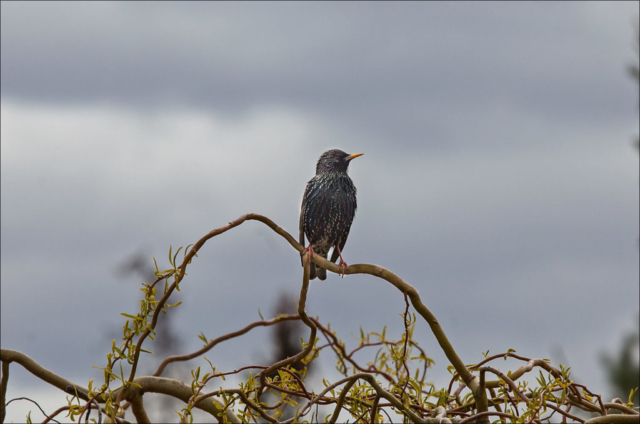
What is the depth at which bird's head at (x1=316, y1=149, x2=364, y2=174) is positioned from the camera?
A: 16.5ft

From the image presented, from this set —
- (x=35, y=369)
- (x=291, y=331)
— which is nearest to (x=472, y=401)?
(x=35, y=369)

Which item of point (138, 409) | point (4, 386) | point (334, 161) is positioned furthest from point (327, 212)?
point (4, 386)

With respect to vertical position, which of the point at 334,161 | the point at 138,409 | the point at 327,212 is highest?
the point at 334,161

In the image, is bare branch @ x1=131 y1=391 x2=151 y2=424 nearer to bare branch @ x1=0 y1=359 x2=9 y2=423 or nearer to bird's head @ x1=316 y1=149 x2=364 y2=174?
bare branch @ x1=0 y1=359 x2=9 y2=423

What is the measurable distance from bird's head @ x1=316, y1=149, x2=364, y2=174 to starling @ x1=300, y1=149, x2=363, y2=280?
0.10 meters

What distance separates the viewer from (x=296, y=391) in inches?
97.2

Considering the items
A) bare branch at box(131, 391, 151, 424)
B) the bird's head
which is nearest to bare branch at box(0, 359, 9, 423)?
bare branch at box(131, 391, 151, 424)

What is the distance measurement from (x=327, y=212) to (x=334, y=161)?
1.82 ft

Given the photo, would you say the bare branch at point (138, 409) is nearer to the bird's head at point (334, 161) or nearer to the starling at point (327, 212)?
the starling at point (327, 212)

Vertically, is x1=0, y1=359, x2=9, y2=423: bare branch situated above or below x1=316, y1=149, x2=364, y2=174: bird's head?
below

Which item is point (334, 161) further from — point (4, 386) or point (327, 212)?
point (4, 386)

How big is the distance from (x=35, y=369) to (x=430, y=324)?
1.27 meters

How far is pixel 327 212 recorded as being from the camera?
15.2ft

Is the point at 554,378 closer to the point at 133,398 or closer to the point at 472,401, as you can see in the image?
the point at 472,401
